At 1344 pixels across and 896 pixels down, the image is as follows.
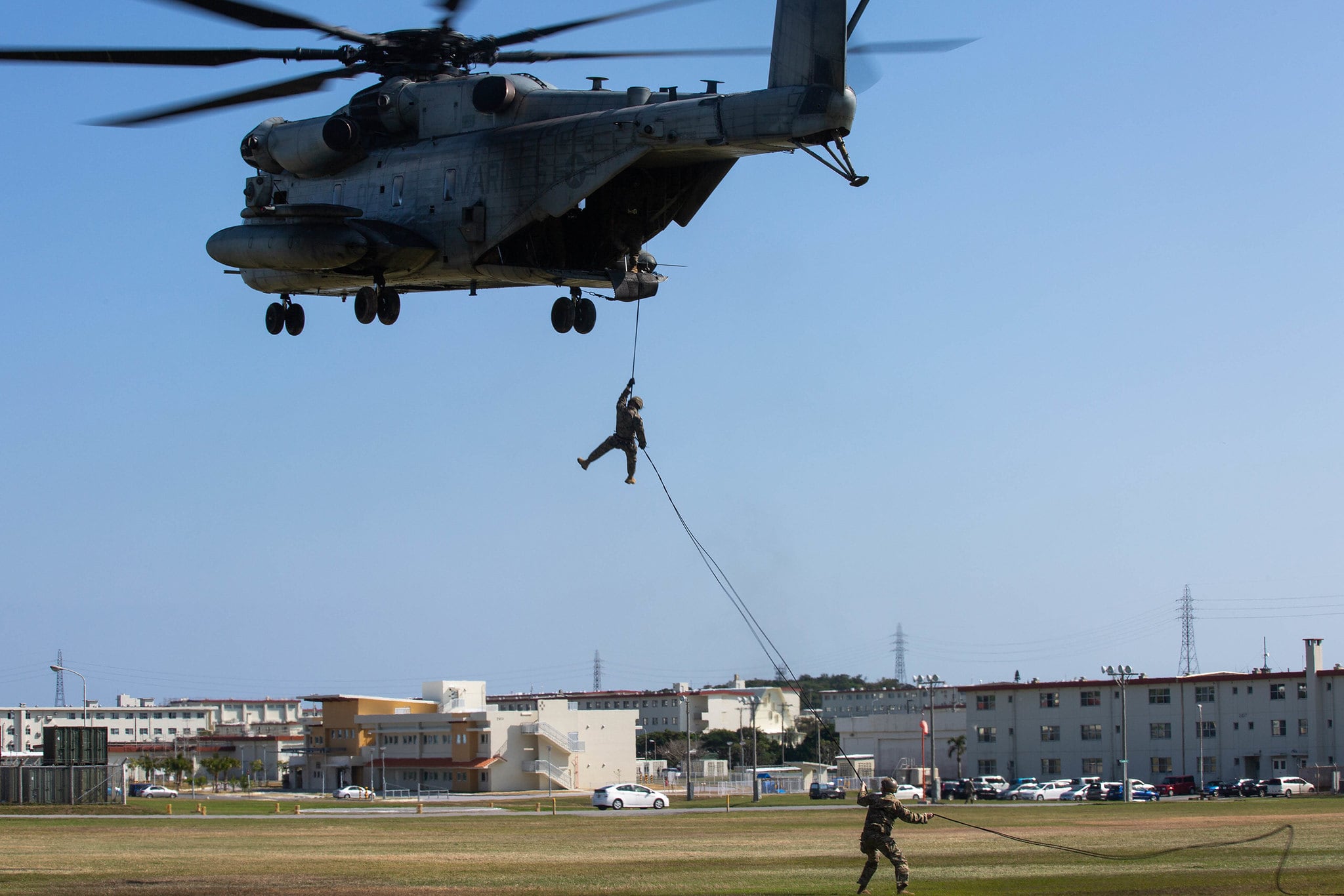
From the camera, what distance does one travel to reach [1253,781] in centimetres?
8169

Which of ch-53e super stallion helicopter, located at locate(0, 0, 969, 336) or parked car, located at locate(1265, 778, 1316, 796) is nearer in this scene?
ch-53e super stallion helicopter, located at locate(0, 0, 969, 336)

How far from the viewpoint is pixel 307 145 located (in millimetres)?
30594

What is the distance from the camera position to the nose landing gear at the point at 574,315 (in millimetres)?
30016

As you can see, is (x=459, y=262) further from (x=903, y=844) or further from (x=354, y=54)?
(x=903, y=844)

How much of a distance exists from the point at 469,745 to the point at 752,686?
99.9 m

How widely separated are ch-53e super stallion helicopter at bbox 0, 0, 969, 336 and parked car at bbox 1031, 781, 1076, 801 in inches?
2143

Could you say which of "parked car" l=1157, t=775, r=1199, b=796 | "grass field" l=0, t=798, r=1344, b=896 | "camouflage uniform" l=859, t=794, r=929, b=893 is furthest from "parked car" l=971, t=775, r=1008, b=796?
"camouflage uniform" l=859, t=794, r=929, b=893

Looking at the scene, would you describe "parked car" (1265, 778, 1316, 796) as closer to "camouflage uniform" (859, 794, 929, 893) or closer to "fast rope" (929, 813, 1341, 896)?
"fast rope" (929, 813, 1341, 896)

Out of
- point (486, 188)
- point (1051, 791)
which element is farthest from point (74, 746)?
point (486, 188)

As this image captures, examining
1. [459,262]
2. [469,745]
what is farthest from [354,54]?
[469,745]

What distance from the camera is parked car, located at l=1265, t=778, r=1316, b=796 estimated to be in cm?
7675

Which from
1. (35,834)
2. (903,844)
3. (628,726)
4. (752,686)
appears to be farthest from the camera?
(752,686)

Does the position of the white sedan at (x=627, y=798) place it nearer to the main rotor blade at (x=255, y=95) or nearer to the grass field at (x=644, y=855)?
the grass field at (x=644, y=855)

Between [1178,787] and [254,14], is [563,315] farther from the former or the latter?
[1178,787]
